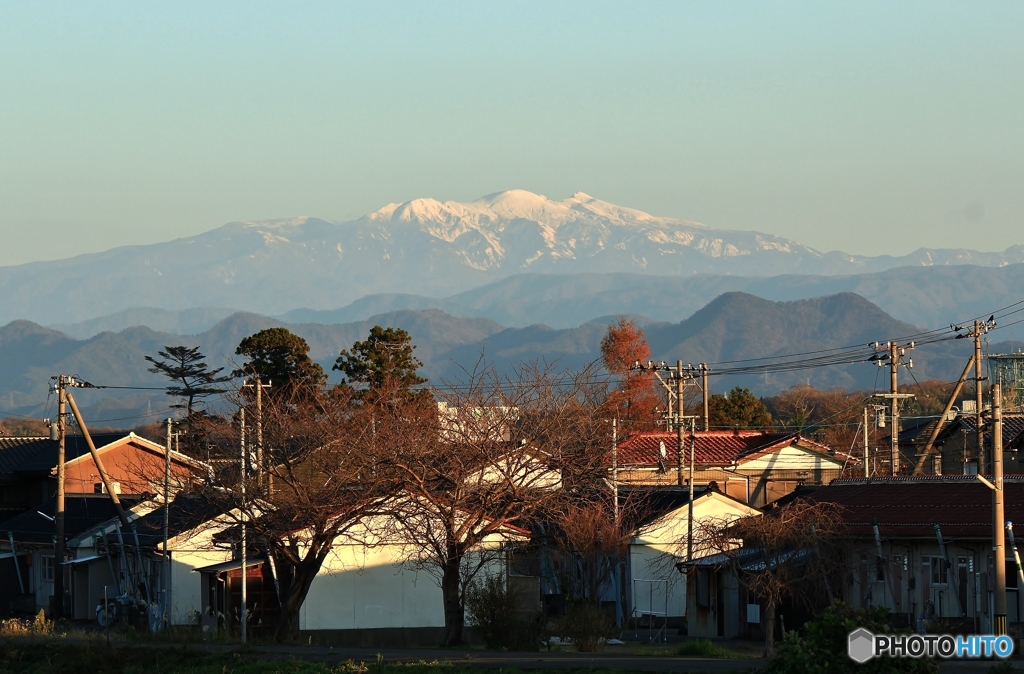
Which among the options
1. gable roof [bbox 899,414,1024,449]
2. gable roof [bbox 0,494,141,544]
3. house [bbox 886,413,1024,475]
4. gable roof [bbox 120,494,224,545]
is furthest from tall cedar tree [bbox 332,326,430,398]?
gable roof [bbox 899,414,1024,449]

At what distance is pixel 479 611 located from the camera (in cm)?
3003

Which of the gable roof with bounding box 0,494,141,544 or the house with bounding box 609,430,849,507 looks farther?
the house with bounding box 609,430,849,507

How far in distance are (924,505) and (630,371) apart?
34.5 metres

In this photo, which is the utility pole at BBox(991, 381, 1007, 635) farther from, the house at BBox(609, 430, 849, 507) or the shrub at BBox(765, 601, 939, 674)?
the house at BBox(609, 430, 849, 507)

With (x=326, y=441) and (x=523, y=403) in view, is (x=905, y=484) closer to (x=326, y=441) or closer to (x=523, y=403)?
(x=523, y=403)

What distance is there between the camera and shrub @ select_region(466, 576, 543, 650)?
29844 mm

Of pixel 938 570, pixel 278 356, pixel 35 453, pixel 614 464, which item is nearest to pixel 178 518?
pixel 614 464

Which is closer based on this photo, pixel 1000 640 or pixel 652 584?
pixel 1000 640

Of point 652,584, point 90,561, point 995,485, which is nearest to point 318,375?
point 90,561

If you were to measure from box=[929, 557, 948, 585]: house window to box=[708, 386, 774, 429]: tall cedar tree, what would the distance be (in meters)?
42.4

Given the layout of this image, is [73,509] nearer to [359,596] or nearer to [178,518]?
[178,518]

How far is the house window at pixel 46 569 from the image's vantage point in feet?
157

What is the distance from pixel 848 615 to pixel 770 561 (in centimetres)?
1401

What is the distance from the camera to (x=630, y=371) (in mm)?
69438
